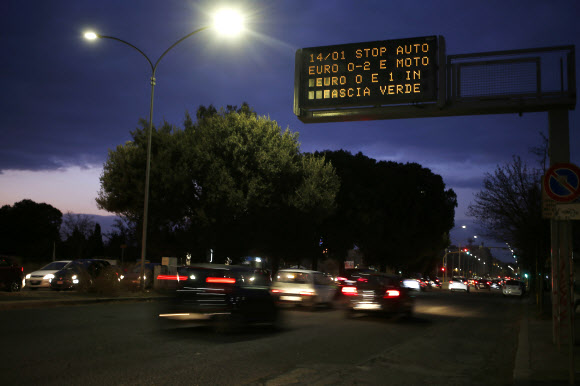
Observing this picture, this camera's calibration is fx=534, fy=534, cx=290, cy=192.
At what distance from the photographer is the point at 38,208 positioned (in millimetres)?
80812

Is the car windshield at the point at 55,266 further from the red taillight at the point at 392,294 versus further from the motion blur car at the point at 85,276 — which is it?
the red taillight at the point at 392,294

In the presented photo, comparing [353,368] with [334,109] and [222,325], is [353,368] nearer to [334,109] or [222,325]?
[222,325]

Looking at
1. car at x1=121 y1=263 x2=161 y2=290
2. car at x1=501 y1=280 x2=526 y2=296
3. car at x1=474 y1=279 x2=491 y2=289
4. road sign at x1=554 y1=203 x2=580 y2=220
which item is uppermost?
road sign at x1=554 y1=203 x2=580 y2=220

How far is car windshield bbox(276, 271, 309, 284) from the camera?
20500 mm

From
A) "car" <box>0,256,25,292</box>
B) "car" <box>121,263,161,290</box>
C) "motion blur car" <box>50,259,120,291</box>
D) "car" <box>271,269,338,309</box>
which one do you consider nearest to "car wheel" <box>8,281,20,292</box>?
"car" <box>0,256,25,292</box>

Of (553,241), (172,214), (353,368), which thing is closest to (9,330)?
(353,368)

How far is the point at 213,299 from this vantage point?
12.5 m

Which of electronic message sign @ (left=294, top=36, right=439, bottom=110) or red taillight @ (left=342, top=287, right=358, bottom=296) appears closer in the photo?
electronic message sign @ (left=294, top=36, right=439, bottom=110)

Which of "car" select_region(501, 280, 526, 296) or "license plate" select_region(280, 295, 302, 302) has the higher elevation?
"license plate" select_region(280, 295, 302, 302)

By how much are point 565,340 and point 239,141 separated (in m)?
20.5

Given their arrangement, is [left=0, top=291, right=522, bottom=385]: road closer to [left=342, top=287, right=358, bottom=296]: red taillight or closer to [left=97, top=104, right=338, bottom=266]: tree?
[left=342, top=287, right=358, bottom=296]: red taillight

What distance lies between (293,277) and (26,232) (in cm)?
6462

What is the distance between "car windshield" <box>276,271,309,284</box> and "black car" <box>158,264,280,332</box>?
7.34 metres

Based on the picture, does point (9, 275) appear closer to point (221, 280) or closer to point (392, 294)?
point (221, 280)
